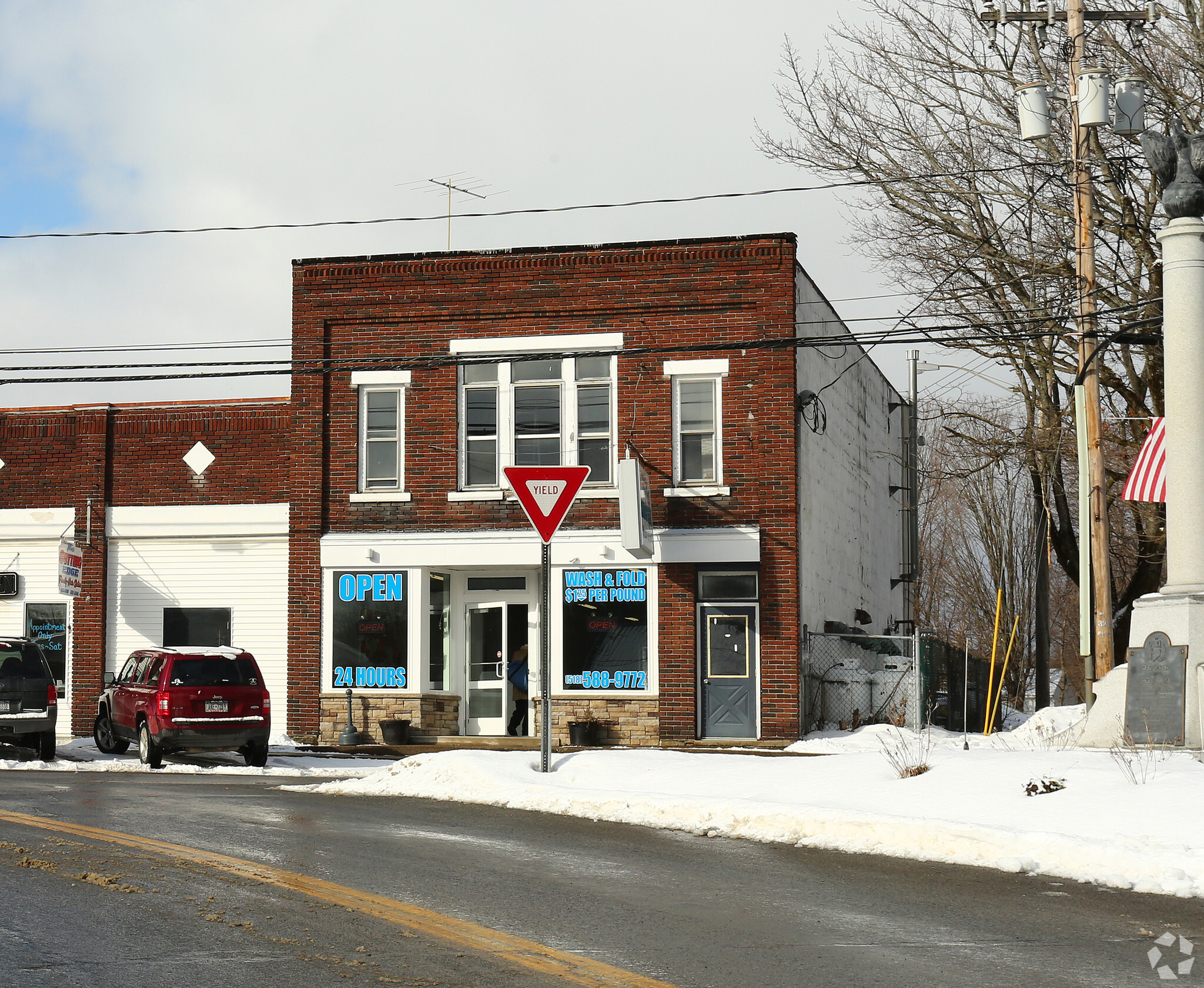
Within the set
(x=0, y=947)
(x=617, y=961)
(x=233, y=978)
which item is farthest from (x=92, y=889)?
(x=617, y=961)

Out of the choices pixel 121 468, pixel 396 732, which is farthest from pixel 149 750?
pixel 121 468

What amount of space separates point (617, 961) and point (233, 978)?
1.75 metres

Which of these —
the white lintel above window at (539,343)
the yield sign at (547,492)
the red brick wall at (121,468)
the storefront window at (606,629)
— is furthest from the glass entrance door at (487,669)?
the yield sign at (547,492)

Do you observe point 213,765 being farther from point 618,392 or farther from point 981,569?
point 981,569

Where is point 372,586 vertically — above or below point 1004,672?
above

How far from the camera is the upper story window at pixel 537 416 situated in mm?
24172

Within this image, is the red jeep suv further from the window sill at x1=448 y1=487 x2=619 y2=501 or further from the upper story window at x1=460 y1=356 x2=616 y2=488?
the upper story window at x1=460 y1=356 x2=616 y2=488

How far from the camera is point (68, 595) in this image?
84.1 ft

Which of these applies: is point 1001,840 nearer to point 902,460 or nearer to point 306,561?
point 306,561

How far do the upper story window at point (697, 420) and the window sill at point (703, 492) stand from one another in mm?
100

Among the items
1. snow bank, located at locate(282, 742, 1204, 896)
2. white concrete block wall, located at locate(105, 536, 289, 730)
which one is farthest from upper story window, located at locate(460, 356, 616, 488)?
snow bank, located at locate(282, 742, 1204, 896)

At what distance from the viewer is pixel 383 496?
81.1 ft

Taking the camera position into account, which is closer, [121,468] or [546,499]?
[546,499]

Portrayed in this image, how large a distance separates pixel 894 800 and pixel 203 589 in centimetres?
1746
